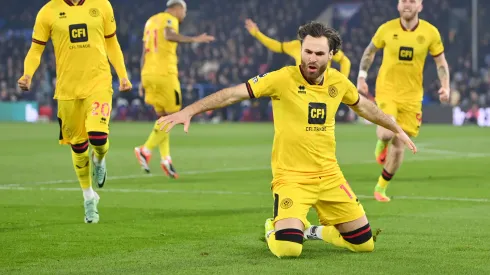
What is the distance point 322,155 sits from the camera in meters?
8.12

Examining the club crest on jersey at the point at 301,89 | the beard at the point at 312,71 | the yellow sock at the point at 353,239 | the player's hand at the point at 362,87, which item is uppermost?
the beard at the point at 312,71

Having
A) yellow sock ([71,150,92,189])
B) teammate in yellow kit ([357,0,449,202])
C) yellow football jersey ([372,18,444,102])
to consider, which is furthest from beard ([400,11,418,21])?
yellow sock ([71,150,92,189])

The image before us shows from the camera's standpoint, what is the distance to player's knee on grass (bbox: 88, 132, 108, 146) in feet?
33.2

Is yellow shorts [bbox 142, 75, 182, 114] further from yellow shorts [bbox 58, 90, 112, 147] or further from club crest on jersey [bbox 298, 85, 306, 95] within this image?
club crest on jersey [bbox 298, 85, 306, 95]

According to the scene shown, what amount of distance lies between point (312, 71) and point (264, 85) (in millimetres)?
378

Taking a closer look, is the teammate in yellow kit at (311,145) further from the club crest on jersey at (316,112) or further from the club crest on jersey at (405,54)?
the club crest on jersey at (405,54)

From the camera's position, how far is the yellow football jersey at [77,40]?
1023 centimetres

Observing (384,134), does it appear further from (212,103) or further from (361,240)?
(212,103)

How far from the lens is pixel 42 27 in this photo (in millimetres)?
10242

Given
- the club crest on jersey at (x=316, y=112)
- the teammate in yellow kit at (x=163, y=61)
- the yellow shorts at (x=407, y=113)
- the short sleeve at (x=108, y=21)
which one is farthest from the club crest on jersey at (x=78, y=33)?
the teammate in yellow kit at (x=163, y=61)

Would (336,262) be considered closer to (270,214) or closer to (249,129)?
(270,214)

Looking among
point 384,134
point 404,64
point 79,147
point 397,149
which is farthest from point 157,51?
point 79,147

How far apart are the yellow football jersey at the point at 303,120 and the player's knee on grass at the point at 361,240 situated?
0.51 m

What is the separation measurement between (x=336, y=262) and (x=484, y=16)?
37063mm
